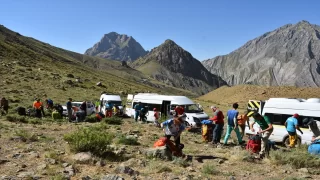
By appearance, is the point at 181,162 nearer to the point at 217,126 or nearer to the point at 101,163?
the point at 101,163

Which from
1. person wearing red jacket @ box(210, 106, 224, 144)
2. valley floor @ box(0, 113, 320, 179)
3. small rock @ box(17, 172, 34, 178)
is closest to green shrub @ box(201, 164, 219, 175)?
valley floor @ box(0, 113, 320, 179)

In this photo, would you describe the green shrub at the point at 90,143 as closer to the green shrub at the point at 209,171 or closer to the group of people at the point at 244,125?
the group of people at the point at 244,125

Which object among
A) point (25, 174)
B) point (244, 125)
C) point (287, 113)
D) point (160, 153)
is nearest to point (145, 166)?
point (160, 153)

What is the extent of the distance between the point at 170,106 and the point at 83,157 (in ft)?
46.2

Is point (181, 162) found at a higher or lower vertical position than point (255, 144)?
lower

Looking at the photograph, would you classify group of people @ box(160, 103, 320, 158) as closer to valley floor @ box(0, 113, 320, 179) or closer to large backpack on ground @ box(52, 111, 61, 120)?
Answer: valley floor @ box(0, 113, 320, 179)

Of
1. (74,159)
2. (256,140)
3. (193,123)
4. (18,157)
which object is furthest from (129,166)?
(193,123)

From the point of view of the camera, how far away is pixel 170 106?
23203 millimetres

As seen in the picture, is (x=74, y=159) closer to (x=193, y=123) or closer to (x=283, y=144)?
(x=283, y=144)

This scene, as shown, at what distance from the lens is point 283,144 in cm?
1570

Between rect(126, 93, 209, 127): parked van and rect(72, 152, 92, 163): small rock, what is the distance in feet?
37.6

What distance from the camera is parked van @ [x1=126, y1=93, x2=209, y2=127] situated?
67.7 ft

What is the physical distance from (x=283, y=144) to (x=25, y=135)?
38.9ft

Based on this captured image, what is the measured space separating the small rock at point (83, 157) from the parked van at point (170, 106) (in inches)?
451
